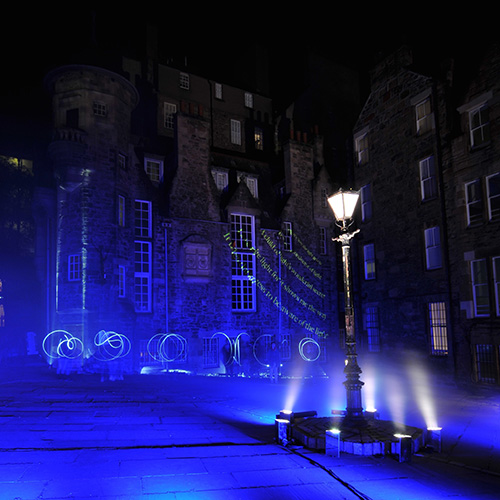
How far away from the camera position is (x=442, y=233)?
68.4 feet

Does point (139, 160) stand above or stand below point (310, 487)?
above

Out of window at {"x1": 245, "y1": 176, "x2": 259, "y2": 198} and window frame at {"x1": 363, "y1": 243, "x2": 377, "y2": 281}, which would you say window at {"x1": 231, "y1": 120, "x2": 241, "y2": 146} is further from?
window frame at {"x1": 363, "y1": 243, "x2": 377, "y2": 281}

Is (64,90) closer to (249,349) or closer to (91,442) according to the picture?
(249,349)

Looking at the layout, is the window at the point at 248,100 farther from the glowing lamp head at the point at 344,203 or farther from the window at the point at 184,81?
the glowing lamp head at the point at 344,203

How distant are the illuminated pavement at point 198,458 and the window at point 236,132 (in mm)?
24513

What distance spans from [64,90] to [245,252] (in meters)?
12.9

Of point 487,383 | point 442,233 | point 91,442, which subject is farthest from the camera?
point 442,233

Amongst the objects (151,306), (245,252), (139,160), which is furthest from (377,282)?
(139,160)

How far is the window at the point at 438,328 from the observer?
20.7 m

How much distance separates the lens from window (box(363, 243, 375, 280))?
25672 millimetres

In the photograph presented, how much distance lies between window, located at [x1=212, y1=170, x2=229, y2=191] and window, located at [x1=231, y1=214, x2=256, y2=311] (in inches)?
97.6

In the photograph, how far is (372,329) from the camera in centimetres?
2528

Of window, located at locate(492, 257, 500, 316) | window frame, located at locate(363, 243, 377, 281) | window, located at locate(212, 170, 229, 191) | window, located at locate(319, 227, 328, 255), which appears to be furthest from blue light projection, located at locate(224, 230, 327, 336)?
window, located at locate(492, 257, 500, 316)

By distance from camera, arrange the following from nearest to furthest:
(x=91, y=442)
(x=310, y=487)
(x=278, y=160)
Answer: (x=310, y=487)
(x=91, y=442)
(x=278, y=160)
